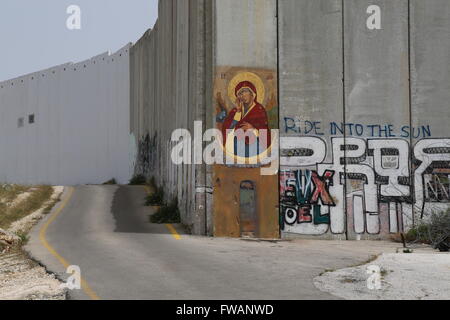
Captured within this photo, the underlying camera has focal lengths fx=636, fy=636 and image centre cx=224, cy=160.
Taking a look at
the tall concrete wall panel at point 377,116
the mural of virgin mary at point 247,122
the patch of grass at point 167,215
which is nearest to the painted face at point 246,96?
the mural of virgin mary at point 247,122

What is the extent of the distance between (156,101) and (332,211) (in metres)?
13.5

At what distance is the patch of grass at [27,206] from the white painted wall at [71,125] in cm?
911

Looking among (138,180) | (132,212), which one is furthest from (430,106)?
(138,180)

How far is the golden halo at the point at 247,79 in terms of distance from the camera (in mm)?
20453

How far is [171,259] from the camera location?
14.5 meters

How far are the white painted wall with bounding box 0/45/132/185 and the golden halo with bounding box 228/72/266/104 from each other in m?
19.9

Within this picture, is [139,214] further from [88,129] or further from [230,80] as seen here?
[88,129]

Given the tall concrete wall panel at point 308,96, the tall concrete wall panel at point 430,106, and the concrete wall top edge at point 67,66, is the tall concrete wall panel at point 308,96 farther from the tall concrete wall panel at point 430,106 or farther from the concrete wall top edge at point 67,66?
the concrete wall top edge at point 67,66

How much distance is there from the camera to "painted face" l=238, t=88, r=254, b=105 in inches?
806

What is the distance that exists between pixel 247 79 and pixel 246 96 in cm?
56

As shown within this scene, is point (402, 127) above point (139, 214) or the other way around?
above

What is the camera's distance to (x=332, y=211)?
68.8 feet

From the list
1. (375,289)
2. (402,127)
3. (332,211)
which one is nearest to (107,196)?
(332,211)

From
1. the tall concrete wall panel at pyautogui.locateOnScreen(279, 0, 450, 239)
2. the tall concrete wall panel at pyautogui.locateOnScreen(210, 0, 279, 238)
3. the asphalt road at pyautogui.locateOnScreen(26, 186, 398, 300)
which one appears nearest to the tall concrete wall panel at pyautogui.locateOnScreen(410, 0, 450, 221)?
the tall concrete wall panel at pyautogui.locateOnScreen(279, 0, 450, 239)
